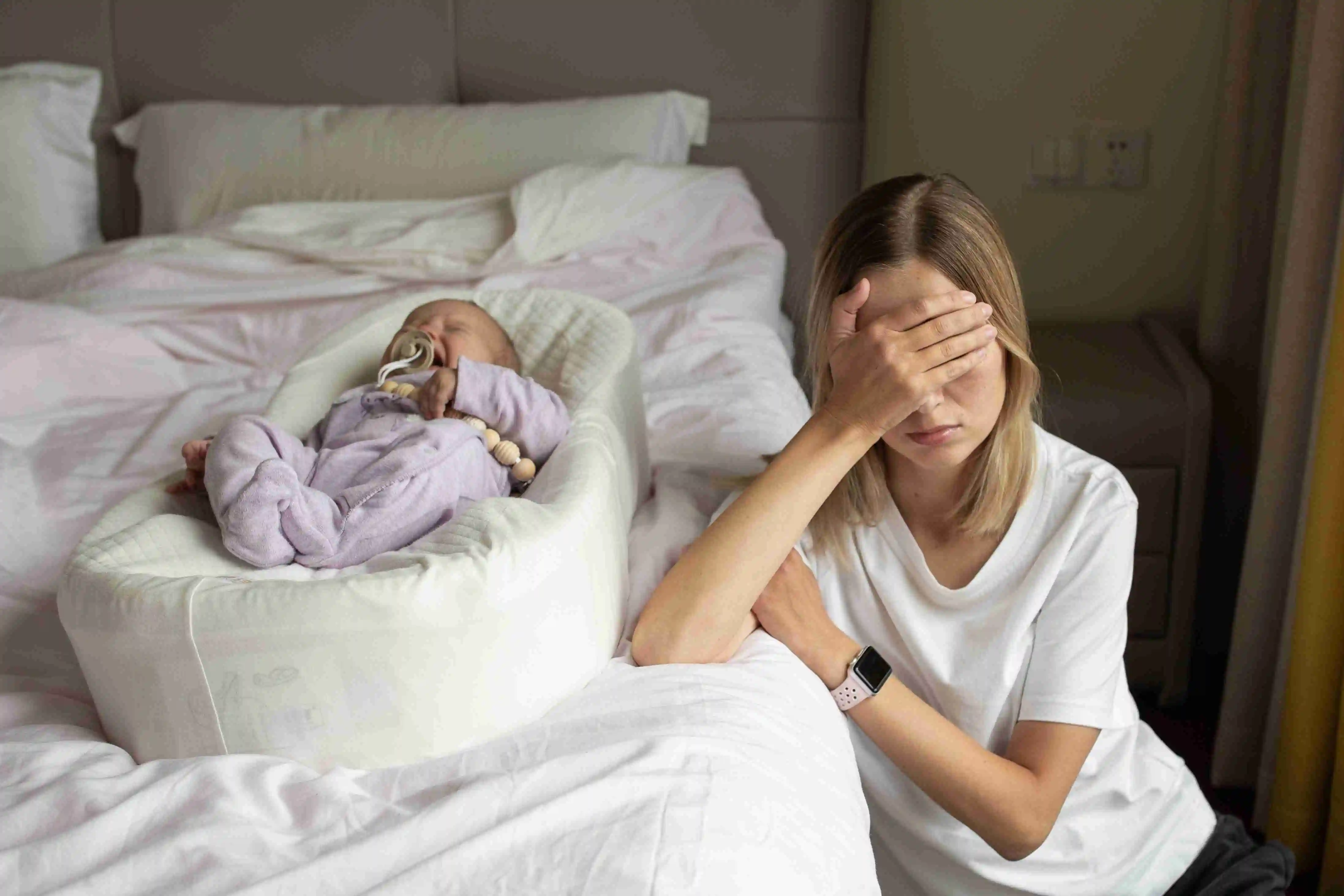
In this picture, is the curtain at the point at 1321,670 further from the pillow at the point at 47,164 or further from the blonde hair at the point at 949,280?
the pillow at the point at 47,164

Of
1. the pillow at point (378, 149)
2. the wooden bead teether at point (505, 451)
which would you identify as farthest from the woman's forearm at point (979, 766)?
the pillow at point (378, 149)

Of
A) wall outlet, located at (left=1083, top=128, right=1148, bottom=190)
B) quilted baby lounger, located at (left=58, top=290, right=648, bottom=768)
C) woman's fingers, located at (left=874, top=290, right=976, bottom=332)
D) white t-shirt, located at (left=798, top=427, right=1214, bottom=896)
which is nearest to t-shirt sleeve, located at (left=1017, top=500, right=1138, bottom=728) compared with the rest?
white t-shirt, located at (left=798, top=427, right=1214, bottom=896)

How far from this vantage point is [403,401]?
1272 millimetres

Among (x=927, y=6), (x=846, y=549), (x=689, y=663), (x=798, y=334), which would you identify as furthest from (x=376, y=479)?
(x=927, y=6)

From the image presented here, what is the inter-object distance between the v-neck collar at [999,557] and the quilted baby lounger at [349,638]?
0.32 metres

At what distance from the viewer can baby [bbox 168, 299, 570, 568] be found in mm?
991

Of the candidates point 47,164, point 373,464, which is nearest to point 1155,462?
point 373,464

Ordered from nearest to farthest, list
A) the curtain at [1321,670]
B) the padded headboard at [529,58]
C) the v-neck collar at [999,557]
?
the v-neck collar at [999,557] → the curtain at [1321,670] → the padded headboard at [529,58]

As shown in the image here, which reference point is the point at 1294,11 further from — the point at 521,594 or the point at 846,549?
the point at 521,594

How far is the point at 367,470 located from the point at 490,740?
344 millimetres

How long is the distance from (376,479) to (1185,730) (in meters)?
1.60

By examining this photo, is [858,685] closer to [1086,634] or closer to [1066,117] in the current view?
[1086,634]

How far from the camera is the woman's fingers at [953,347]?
38.6 inches

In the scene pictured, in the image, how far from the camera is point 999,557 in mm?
1092
